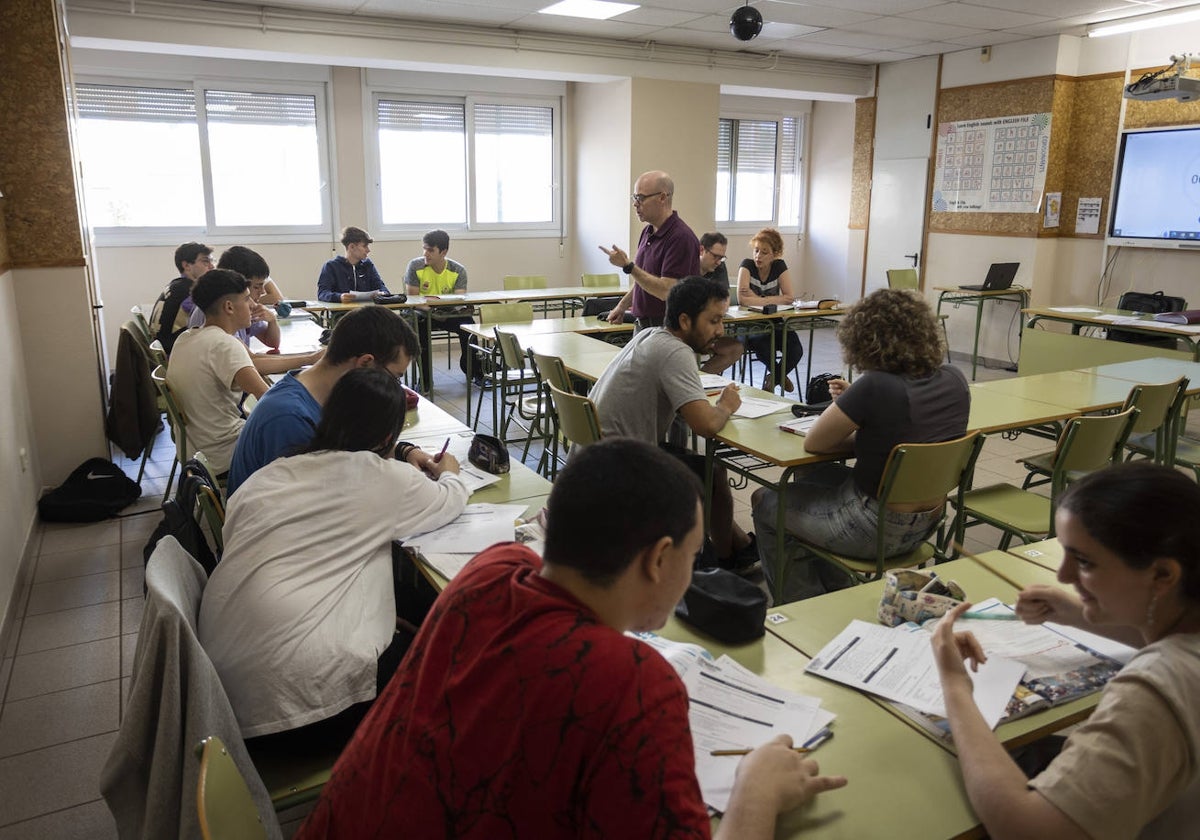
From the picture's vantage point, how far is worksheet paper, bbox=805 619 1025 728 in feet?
4.43

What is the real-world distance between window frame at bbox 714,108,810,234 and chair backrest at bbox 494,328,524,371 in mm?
6107

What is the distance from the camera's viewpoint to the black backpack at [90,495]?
4102 mm

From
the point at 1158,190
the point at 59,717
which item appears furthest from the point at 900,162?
the point at 59,717

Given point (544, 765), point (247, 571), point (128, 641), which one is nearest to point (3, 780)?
point (128, 641)

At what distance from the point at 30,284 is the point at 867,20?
644cm

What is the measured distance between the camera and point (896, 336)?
2584 mm

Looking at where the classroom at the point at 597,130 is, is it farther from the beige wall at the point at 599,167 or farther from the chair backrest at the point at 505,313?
the chair backrest at the point at 505,313

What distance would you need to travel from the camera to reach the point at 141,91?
735 centimetres

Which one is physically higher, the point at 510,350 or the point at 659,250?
the point at 659,250

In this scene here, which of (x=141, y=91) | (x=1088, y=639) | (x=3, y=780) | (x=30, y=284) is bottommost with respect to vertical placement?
(x=3, y=780)

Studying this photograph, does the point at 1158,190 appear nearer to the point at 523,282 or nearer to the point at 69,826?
the point at 523,282

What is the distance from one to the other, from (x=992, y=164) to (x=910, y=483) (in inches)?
266

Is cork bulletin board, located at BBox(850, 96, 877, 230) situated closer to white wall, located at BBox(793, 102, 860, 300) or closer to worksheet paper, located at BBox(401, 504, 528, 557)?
white wall, located at BBox(793, 102, 860, 300)

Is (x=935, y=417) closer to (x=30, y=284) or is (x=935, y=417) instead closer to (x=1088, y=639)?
(x=1088, y=639)
